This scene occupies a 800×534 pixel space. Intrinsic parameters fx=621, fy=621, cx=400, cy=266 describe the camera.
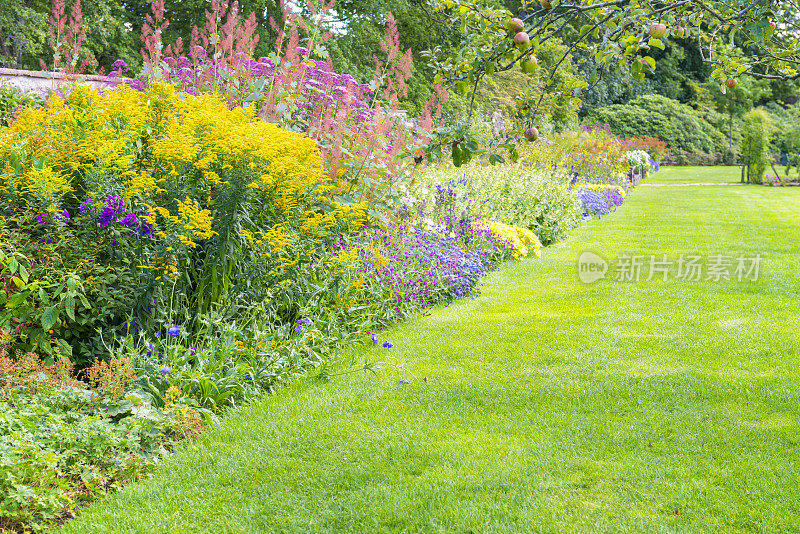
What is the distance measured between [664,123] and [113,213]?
3798 centimetres

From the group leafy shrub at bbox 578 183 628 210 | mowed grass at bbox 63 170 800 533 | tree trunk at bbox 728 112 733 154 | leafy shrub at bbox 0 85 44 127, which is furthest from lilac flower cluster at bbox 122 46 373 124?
tree trunk at bbox 728 112 733 154

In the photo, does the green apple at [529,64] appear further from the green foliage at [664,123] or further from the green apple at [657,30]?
the green foliage at [664,123]

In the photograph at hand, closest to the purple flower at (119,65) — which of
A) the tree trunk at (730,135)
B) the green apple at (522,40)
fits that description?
→ the green apple at (522,40)

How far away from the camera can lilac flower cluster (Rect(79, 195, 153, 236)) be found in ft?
11.7

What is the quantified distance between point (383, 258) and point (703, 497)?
122 inches

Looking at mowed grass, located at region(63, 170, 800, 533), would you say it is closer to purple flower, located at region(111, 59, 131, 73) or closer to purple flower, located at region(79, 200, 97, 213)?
purple flower, located at region(79, 200, 97, 213)

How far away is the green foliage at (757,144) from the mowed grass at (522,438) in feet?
63.3

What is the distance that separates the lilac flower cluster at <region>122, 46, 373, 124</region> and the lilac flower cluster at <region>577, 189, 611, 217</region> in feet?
26.6

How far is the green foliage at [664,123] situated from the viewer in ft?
116

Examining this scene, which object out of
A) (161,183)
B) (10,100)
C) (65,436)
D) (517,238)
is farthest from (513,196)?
(65,436)

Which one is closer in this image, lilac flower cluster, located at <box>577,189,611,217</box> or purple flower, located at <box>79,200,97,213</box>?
purple flower, located at <box>79,200,97,213</box>

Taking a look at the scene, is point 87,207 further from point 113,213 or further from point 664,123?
point 664,123

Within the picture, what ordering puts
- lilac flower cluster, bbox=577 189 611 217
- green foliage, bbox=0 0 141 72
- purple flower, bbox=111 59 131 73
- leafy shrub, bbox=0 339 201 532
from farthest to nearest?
green foliage, bbox=0 0 141 72
lilac flower cluster, bbox=577 189 611 217
purple flower, bbox=111 59 131 73
leafy shrub, bbox=0 339 201 532

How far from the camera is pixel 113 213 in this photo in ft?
11.8
